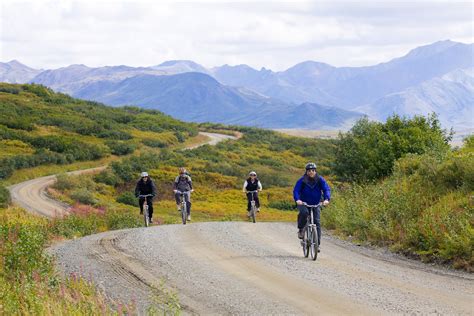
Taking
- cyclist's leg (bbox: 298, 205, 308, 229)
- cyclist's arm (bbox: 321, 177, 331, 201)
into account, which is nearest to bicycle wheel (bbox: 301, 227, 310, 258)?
cyclist's leg (bbox: 298, 205, 308, 229)

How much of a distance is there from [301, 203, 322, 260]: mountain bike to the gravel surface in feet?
0.99

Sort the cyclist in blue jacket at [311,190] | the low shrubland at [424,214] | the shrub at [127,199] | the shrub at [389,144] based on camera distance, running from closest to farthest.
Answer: the low shrubland at [424,214] < the cyclist in blue jacket at [311,190] < the shrub at [389,144] < the shrub at [127,199]

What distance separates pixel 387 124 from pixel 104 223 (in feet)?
64.6

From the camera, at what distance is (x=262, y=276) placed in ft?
43.8

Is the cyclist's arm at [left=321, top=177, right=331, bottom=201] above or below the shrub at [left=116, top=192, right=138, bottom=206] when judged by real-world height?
above

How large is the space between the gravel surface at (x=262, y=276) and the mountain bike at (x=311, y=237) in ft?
0.99

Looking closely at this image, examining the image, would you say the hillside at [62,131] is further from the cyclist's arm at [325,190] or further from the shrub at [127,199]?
the cyclist's arm at [325,190]

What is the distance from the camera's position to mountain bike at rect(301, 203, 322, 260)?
15.6 m

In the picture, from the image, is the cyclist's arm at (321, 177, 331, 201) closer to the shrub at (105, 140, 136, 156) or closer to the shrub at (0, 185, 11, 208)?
the shrub at (0, 185, 11, 208)

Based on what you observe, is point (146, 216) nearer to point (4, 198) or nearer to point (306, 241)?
point (306, 241)

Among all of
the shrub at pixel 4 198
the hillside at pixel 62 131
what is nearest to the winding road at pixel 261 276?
the shrub at pixel 4 198

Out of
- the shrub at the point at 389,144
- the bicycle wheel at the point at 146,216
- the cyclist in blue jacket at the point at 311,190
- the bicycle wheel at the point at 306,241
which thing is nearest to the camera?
the cyclist in blue jacket at the point at 311,190

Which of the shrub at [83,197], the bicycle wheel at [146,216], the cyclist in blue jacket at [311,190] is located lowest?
the shrub at [83,197]

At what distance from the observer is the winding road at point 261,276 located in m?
10.8
